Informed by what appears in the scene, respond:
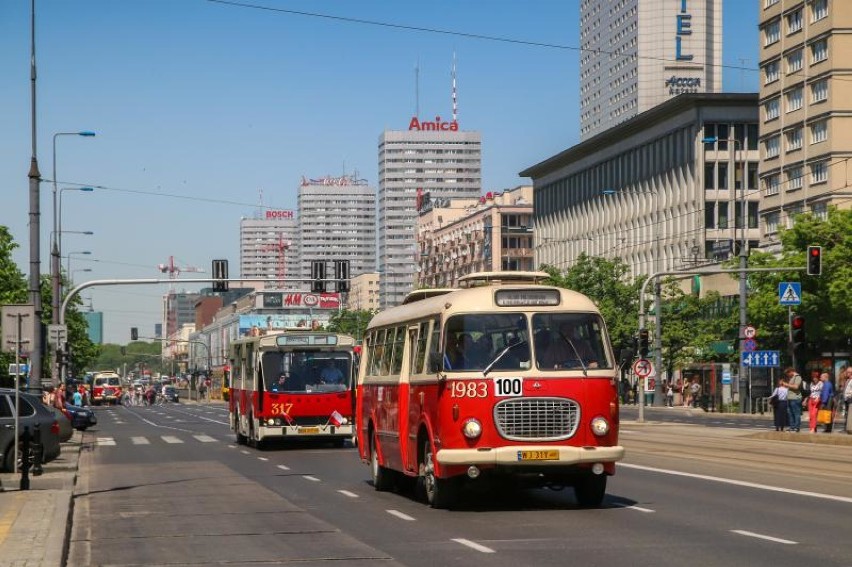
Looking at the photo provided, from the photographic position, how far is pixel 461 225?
190m

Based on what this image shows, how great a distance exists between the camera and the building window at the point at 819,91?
89875mm

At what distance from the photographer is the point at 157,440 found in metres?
45.7

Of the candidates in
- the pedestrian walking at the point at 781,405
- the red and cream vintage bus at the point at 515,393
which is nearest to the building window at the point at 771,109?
the pedestrian walking at the point at 781,405

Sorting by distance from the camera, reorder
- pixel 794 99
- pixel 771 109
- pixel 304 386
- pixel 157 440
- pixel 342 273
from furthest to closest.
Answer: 1. pixel 771 109
2. pixel 794 99
3. pixel 342 273
4. pixel 157 440
5. pixel 304 386

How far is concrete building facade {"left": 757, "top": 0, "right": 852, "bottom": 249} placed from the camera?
88.7 meters

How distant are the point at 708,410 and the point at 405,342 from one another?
53551 millimetres

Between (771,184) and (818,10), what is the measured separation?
11521 mm

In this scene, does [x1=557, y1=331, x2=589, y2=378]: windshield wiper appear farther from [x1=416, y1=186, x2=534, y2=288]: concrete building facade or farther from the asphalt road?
[x1=416, y1=186, x2=534, y2=288]: concrete building facade

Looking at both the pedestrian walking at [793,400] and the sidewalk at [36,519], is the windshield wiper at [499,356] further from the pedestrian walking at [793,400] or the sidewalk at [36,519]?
the pedestrian walking at [793,400]

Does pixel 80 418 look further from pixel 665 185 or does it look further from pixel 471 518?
pixel 665 185

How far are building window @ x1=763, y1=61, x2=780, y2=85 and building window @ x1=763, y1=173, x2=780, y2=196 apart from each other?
5663mm

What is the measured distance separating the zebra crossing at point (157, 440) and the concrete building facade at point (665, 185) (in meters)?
56.0

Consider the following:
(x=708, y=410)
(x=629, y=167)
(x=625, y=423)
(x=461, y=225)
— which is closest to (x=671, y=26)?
(x=461, y=225)

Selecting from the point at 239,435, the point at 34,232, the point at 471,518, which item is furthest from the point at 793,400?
the point at 471,518
